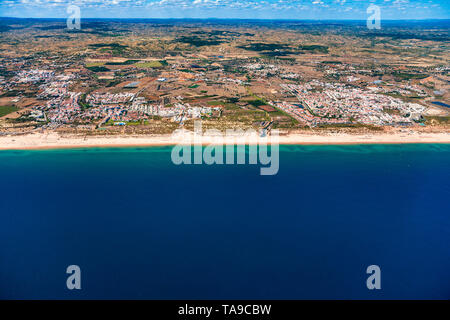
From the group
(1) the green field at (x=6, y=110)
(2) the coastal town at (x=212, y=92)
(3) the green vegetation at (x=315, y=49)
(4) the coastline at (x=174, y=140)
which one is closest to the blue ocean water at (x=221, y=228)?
(4) the coastline at (x=174, y=140)

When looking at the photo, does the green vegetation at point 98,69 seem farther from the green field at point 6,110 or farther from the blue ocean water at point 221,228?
the blue ocean water at point 221,228

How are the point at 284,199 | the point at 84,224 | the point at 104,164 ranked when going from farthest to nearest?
the point at 104,164 → the point at 284,199 → the point at 84,224

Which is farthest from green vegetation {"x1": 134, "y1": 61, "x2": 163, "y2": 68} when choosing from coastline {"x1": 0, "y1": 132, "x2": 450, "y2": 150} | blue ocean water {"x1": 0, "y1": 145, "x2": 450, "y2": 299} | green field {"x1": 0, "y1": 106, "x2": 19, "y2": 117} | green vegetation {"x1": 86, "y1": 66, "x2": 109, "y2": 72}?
blue ocean water {"x1": 0, "y1": 145, "x2": 450, "y2": 299}

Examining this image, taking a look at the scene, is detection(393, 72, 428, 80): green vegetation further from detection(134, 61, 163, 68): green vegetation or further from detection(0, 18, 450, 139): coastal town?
detection(134, 61, 163, 68): green vegetation

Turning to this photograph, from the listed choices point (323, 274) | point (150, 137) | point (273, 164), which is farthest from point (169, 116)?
point (323, 274)

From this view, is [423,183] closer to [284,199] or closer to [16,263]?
[284,199]

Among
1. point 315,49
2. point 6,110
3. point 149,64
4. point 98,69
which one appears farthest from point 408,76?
point 6,110
